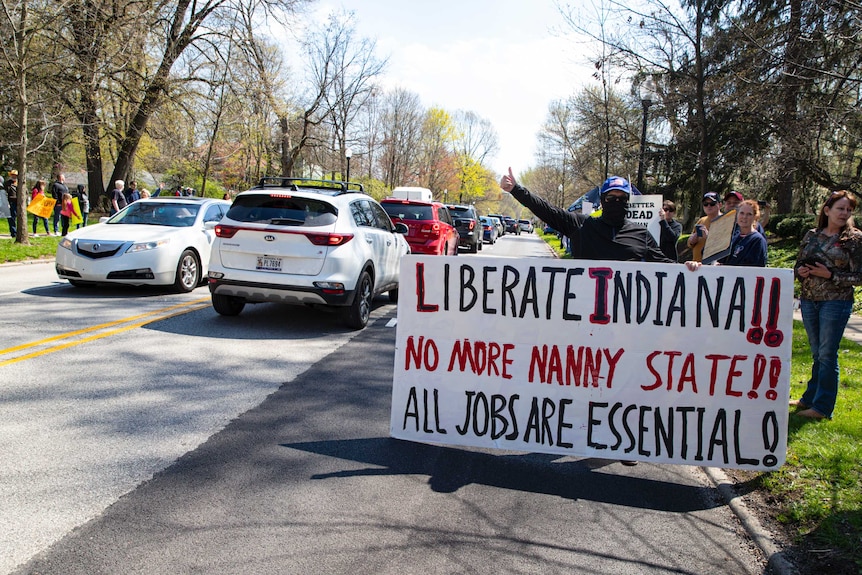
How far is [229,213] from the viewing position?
8539mm

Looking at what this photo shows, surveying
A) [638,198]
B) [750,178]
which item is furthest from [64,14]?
[750,178]

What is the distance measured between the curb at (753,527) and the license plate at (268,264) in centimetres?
549

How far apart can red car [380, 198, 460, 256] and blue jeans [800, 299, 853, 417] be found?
10371 mm

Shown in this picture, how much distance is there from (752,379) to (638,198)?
899 cm

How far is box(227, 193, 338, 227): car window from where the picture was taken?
27.3ft

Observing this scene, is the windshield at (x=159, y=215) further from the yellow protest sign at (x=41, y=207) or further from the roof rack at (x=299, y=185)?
the yellow protest sign at (x=41, y=207)

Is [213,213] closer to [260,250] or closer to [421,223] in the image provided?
[260,250]

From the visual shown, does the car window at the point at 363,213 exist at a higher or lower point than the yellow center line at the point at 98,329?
higher

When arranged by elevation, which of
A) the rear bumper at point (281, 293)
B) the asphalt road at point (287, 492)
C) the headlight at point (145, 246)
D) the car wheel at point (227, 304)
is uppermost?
the headlight at point (145, 246)

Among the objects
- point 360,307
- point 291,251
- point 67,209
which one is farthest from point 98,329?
point 67,209

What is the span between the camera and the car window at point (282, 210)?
8312 millimetres

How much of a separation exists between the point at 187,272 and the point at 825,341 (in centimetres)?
921

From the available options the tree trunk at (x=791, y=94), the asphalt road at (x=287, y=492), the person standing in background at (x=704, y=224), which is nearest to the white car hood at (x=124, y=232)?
the asphalt road at (x=287, y=492)

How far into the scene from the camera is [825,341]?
5141 mm
